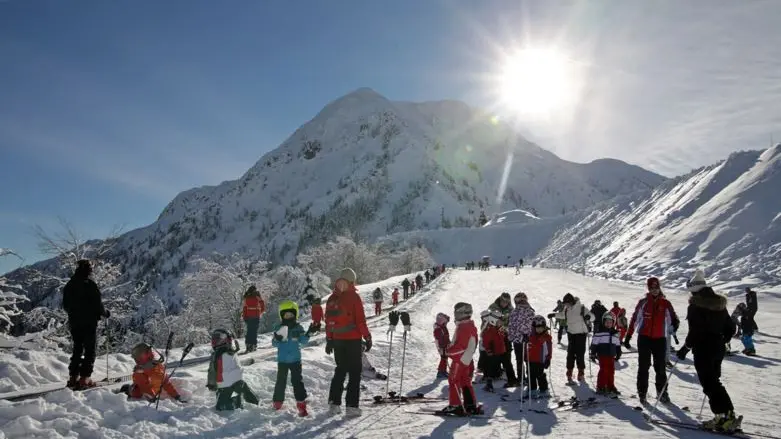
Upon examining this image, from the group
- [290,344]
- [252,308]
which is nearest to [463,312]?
[290,344]

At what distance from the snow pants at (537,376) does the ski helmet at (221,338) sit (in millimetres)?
5116

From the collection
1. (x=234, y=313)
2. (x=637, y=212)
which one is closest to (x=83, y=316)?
(x=234, y=313)

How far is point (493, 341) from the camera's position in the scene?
32.9 feet

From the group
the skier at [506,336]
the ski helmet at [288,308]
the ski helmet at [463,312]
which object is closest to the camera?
the ski helmet at [288,308]

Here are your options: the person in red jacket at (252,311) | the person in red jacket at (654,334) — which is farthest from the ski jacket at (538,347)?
the person in red jacket at (252,311)

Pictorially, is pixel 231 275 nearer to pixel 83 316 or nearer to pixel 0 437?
pixel 83 316

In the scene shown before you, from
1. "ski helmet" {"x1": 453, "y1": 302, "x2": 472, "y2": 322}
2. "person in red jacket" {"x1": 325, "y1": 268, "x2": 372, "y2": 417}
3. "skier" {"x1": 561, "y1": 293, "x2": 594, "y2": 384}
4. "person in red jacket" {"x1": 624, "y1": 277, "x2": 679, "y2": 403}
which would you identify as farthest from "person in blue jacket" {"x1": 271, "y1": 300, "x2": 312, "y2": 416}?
"skier" {"x1": 561, "y1": 293, "x2": 594, "y2": 384}

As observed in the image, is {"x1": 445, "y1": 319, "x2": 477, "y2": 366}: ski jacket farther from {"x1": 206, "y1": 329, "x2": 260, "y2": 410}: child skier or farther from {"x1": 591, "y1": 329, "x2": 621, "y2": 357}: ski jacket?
{"x1": 206, "y1": 329, "x2": 260, "y2": 410}: child skier

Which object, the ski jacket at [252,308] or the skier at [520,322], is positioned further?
the ski jacket at [252,308]

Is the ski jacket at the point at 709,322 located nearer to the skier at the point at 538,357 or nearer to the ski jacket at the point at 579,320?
the skier at the point at 538,357

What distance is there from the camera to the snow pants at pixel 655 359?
8.24m

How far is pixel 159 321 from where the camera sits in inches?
1902

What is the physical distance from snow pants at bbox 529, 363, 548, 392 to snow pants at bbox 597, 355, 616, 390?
3.01ft

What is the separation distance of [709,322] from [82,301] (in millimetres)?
9212
